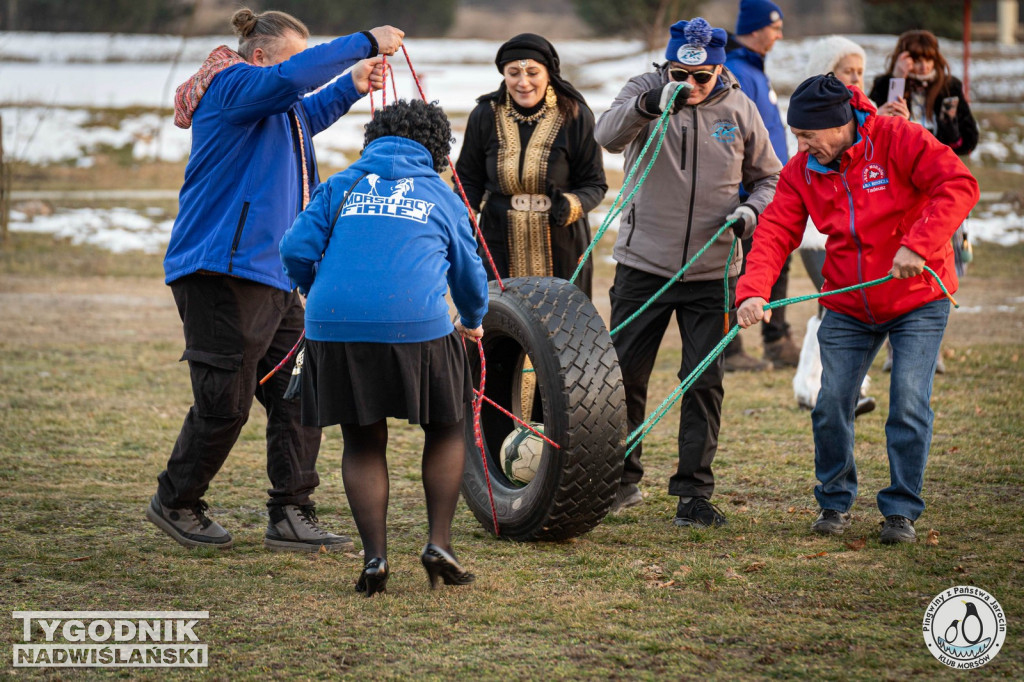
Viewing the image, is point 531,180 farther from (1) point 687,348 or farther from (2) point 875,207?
(2) point 875,207

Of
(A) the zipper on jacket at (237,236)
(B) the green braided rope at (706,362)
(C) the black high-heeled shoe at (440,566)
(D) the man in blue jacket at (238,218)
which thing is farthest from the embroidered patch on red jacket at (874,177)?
(A) the zipper on jacket at (237,236)

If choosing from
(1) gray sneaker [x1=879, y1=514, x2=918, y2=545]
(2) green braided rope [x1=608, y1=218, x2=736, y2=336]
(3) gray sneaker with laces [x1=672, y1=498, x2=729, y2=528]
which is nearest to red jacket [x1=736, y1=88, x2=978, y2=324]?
(2) green braided rope [x1=608, y1=218, x2=736, y2=336]

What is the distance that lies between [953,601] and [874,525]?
3.32 ft

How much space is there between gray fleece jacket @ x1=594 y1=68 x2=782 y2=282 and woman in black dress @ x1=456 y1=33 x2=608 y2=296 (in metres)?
0.78

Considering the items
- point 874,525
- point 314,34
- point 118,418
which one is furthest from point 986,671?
point 314,34

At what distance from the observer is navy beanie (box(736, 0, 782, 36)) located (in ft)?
21.3

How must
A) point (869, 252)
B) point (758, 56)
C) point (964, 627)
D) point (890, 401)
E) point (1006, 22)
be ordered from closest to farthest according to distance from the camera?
1. point (964, 627)
2. point (869, 252)
3. point (890, 401)
4. point (758, 56)
5. point (1006, 22)

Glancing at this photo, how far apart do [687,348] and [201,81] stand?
7.23 feet

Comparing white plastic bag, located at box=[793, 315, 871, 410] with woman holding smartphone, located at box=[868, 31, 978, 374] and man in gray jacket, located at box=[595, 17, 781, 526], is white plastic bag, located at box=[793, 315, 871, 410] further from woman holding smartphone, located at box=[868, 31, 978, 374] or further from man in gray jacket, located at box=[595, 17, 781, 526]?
man in gray jacket, located at box=[595, 17, 781, 526]

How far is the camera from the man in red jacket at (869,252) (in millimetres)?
4051

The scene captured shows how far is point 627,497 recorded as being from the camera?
194 inches

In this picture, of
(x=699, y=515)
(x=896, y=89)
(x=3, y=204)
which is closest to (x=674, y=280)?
(x=699, y=515)

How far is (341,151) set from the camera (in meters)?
20.6

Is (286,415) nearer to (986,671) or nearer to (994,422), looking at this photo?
(986,671)
